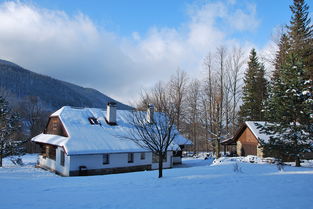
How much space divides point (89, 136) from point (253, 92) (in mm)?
32533

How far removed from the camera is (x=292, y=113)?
17297 millimetres

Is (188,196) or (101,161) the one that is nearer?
(188,196)

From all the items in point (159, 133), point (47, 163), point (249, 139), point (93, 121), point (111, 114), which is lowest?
point (47, 163)

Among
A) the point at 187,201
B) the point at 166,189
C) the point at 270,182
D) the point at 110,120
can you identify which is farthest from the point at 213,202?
the point at 110,120

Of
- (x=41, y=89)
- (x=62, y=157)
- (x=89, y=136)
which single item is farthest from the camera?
(x=41, y=89)

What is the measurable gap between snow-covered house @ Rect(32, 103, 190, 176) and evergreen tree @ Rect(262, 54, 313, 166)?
35.1 ft

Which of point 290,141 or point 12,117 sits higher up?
point 12,117

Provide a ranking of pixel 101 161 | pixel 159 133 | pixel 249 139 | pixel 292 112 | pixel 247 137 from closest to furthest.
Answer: pixel 159 133 → pixel 292 112 → pixel 101 161 → pixel 249 139 → pixel 247 137

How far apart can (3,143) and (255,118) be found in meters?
39.3

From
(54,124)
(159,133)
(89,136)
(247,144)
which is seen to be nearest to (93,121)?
(89,136)

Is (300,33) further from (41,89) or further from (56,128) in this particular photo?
(41,89)

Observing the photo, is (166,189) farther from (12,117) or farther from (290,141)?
(12,117)

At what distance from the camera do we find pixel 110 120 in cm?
2519

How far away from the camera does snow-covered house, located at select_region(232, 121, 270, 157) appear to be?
2786 centimetres
